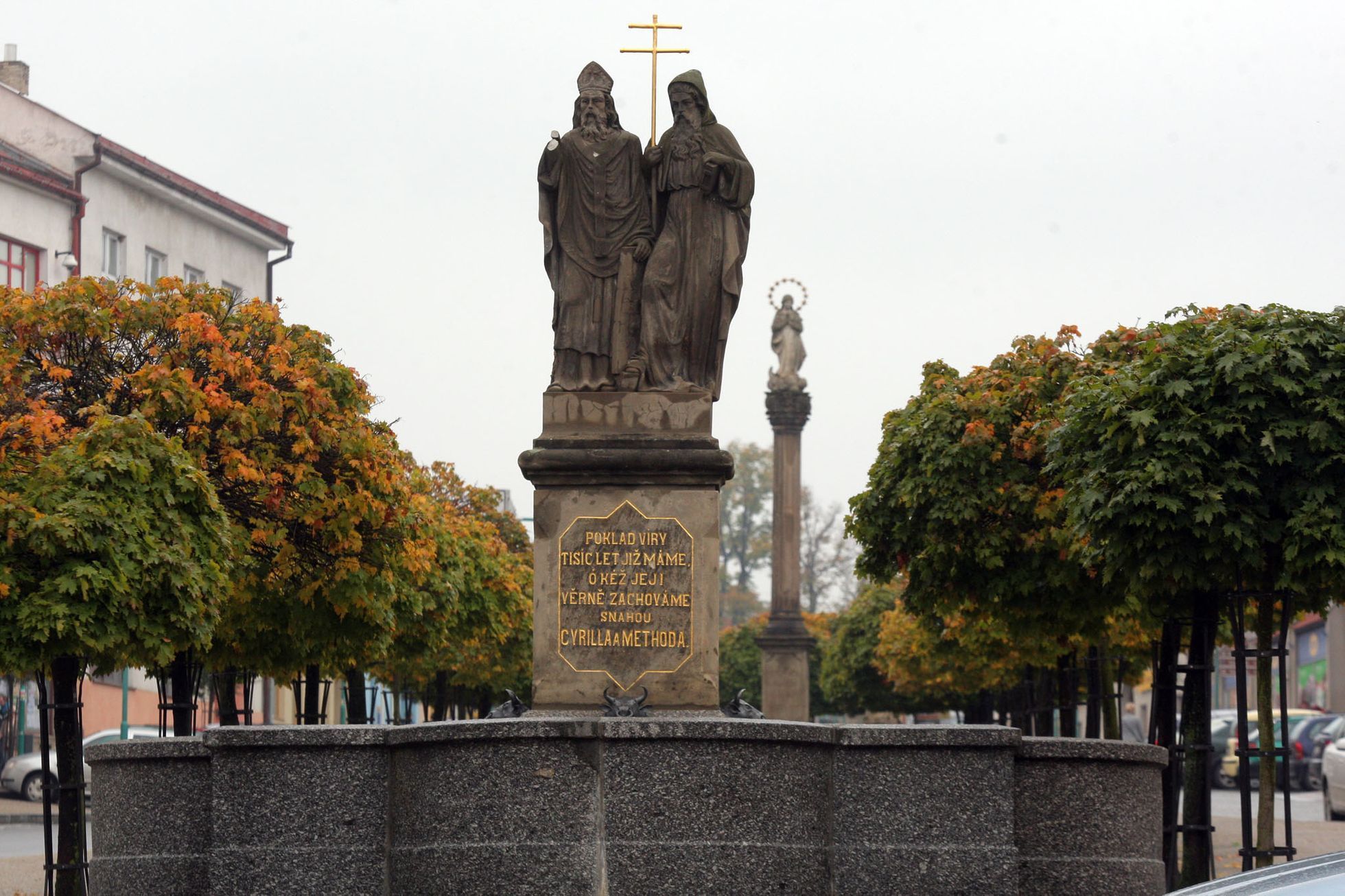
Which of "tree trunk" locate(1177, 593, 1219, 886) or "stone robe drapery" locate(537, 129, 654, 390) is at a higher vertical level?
"stone robe drapery" locate(537, 129, 654, 390)

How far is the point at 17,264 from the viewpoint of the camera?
1924 inches

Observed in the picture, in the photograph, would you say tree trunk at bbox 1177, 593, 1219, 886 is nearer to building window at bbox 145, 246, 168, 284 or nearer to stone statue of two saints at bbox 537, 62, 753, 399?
stone statue of two saints at bbox 537, 62, 753, 399

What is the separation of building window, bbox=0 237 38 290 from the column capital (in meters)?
22.7

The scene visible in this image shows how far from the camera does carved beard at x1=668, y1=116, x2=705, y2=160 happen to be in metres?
15.6

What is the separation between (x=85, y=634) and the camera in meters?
16.7

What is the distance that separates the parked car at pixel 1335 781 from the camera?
3405cm

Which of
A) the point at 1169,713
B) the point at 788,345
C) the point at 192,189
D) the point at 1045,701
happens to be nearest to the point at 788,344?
the point at 788,345

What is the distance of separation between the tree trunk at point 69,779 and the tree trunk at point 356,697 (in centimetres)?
1562

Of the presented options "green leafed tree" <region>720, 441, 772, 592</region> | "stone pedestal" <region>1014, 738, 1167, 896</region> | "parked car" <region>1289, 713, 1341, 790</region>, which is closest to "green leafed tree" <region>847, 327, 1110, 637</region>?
"stone pedestal" <region>1014, 738, 1167, 896</region>

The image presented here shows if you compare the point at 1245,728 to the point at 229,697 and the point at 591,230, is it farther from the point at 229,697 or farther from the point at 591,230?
the point at 229,697

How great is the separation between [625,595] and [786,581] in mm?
47952

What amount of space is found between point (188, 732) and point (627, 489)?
11.8m

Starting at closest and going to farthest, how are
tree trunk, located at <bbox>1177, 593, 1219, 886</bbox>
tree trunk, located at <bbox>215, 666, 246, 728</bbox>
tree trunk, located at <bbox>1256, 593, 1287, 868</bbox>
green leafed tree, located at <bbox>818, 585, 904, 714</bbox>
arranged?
tree trunk, located at <bbox>1256, 593, 1287, 868</bbox>
tree trunk, located at <bbox>1177, 593, 1219, 886</bbox>
tree trunk, located at <bbox>215, 666, 246, 728</bbox>
green leafed tree, located at <bbox>818, 585, 904, 714</bbox>

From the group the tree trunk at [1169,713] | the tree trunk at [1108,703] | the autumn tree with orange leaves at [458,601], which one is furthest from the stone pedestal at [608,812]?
the tree trunk at [1108,703]
